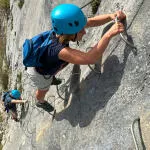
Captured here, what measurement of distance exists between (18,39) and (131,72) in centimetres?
673

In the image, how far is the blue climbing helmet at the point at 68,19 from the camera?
4512 millimetres

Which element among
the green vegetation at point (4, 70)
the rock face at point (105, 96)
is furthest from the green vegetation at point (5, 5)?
the rock face at point (105, 96)

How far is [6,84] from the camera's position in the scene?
12375mm

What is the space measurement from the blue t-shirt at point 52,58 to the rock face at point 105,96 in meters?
0.46

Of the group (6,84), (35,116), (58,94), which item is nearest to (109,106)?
(58,94)

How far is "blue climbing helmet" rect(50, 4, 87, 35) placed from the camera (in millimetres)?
4512

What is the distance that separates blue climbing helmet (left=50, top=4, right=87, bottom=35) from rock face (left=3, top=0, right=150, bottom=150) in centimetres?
60

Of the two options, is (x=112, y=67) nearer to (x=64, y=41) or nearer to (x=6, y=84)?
(x=64, y=41)

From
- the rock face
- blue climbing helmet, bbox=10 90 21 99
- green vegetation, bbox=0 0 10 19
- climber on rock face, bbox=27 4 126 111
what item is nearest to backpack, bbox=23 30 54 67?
climber on rock face, bbox=27 4 126 111

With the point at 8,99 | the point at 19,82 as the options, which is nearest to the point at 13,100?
the point at 8,99

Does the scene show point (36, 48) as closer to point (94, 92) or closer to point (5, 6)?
point (94, 92)

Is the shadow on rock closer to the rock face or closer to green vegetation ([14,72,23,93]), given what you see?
the rock face

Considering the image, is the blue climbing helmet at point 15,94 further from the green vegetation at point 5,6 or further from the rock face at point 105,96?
the green vegetation at point 5,6

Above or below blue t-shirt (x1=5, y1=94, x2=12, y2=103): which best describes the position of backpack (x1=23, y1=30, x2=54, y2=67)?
above
